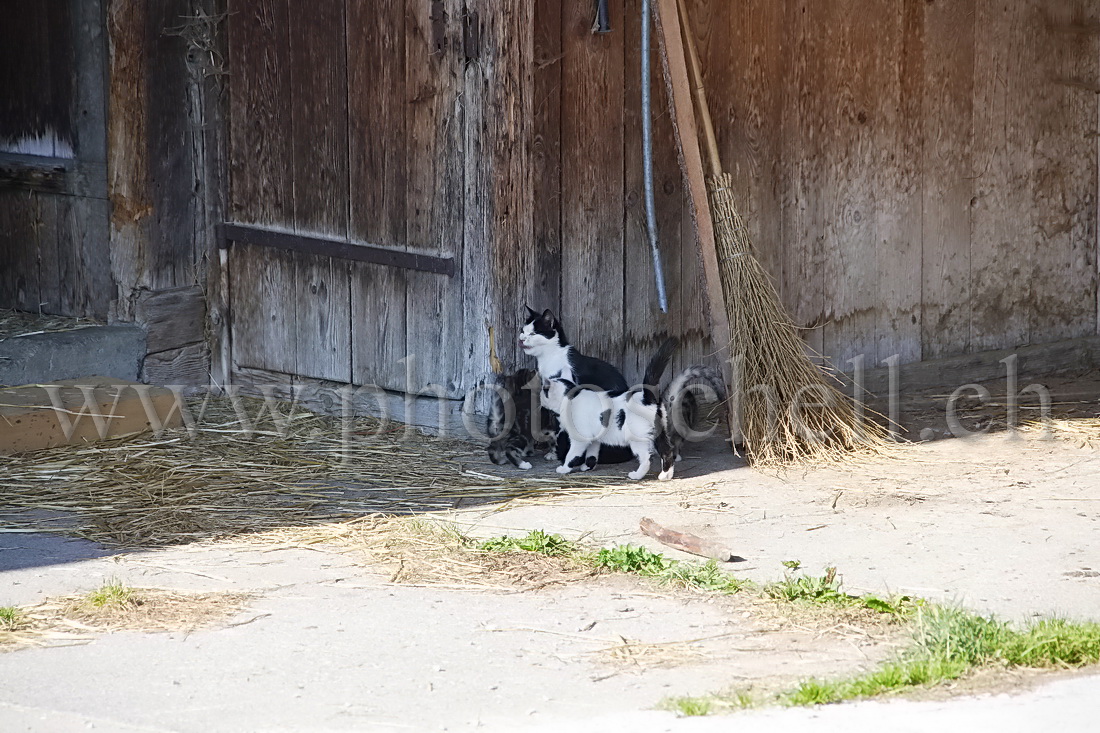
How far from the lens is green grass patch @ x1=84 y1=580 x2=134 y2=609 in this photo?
167 inches

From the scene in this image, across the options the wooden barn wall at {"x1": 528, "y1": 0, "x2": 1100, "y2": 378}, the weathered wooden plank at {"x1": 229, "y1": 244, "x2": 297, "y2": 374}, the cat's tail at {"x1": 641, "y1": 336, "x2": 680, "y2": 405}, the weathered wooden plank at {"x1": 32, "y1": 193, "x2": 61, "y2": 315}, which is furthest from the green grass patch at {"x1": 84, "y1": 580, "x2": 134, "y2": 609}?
the weathered wooden plank at {"x1": 32, "y1": 193, "x2": 61, "y2": 315}

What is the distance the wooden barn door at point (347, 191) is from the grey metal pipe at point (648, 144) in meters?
0.85

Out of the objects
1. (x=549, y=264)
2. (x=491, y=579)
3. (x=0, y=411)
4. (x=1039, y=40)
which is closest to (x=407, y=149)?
(x=549, y=264)

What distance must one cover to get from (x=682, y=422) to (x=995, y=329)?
2.87 metres

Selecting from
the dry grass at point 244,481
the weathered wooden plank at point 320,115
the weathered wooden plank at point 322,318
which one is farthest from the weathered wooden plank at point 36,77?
the dry grass at point 244,481

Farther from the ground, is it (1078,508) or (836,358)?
(836,358)

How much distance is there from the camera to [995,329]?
827 centimetres

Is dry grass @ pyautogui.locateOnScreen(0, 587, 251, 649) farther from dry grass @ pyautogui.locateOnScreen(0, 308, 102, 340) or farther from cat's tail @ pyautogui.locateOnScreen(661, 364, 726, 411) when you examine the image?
dry grass @ pyautogui.locateOnScreen(0, 308, 102, 340)

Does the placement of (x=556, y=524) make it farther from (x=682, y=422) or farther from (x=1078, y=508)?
(x=1078, y=508)

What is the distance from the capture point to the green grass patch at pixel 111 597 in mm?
4250

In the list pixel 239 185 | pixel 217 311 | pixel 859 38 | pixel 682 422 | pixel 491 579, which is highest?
pixel 859 38

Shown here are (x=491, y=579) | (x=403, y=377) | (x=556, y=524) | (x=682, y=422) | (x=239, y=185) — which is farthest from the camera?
(x=239, y=185)

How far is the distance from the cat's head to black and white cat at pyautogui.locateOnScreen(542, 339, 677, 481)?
0.49 feet

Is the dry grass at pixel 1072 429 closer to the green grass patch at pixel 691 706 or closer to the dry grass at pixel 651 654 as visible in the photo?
the dry grass at pixel 651 654
